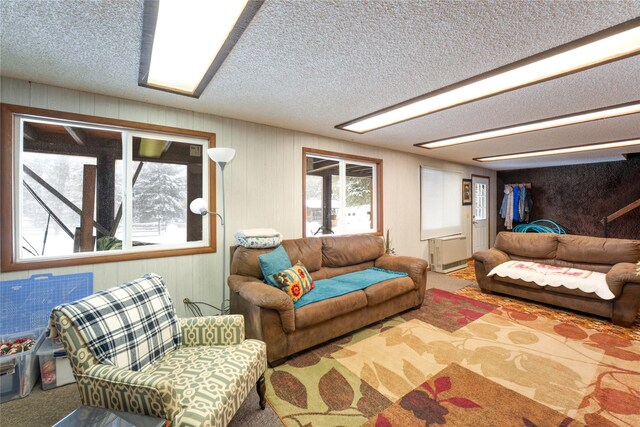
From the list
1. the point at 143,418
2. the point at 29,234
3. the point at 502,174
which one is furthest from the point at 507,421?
the point at 502,174

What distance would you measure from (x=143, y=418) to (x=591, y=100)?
4.15m

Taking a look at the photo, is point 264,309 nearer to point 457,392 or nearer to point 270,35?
point 457,392

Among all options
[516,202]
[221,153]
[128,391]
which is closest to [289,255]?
[221,153]

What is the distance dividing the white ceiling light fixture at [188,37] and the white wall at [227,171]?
59 centimetres

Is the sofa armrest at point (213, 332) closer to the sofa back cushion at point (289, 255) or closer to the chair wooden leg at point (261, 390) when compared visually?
the chair wooden leg at point (261, 390)

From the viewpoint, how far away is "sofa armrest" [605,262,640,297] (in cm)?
293

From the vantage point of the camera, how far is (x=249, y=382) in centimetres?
158

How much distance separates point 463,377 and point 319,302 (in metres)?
1.28

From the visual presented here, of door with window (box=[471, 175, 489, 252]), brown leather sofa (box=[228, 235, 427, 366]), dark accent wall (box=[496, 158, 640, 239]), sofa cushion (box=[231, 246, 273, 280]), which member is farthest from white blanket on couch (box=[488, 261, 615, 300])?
dark accent wall (box=[496, 158, 640, 239])

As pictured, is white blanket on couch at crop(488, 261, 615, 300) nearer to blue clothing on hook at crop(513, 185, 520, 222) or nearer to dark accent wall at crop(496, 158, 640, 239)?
blue clothing on hook at crop(513, 185, 520, 222)

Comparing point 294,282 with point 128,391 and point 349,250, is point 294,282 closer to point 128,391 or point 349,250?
point 349,250

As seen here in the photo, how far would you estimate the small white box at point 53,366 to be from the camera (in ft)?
6.61

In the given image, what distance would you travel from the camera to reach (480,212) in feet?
23.6

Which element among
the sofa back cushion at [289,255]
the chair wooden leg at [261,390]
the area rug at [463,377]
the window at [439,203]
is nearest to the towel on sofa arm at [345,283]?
the sofa back cushion at [289,255]
